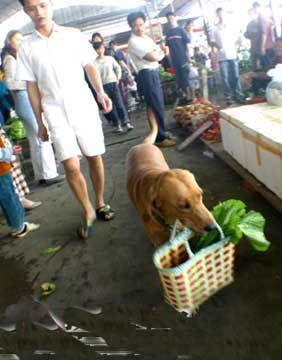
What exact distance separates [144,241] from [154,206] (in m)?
1.00

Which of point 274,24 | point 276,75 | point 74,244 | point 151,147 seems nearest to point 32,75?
point 151,147

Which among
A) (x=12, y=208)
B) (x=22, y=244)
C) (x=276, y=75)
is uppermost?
(x=276, y=75)

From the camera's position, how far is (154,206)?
6.86ft

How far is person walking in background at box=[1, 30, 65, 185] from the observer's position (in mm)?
4832

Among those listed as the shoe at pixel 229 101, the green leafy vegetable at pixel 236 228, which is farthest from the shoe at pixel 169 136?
the green leafy vegetable at pixel 236 228

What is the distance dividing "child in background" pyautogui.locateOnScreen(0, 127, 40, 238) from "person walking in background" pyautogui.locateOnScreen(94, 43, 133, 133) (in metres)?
4.80

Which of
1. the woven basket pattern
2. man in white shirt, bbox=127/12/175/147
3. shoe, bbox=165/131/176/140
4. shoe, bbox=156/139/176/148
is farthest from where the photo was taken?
shoe, bbox=165/131/176/140

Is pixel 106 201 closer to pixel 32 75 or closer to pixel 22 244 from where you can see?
pixel 22 244

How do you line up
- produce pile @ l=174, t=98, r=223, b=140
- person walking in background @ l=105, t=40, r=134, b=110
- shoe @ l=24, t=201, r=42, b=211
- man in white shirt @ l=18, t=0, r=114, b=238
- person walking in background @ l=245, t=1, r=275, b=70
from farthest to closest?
person walking in background @ l=105, t=40, r=134, b=110 < person walking in background @ l=245, t=1, r=275, b=70 < produce pile @ l=174, t=98, r=223, b=140 < shoe @ l=24, t=201, r=42, b=211 < man in white shirt @ l=18, t=0, r=114, b=238

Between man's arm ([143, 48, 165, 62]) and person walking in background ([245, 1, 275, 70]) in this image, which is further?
person walking in background ([245, 1, 275, 70])

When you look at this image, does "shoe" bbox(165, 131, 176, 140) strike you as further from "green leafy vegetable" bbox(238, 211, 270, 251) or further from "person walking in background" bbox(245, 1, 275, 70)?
"green leafy vegetable" bbox(238, 211, 270, 251)

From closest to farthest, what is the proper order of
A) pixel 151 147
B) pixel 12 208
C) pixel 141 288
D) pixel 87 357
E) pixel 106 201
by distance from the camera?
pixel 87 357, pixel 141 288, pixel 151 147, pixel 12 208, pixel 106 201

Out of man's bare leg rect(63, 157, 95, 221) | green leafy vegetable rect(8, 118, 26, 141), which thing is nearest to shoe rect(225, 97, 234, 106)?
green leafy vegetable rect(8, 118, 26, 141)

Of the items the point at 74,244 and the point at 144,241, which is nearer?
the point at 144,241
